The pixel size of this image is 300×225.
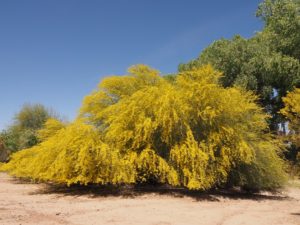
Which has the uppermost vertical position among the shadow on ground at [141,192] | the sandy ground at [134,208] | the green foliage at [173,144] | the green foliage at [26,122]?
the green foliage at [26,122]

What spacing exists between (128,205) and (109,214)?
2.05 m

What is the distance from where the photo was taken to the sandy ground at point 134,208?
35.1 ft

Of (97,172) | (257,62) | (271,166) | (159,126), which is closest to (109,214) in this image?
(97,172)

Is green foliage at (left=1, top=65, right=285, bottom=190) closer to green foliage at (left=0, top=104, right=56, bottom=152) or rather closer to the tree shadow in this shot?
the tree shadow

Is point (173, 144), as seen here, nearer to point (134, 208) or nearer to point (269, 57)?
point (134, 208)

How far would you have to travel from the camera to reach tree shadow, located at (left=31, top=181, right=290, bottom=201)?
16.3 metres

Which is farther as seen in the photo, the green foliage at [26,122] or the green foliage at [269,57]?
the green foliage at [26,122]

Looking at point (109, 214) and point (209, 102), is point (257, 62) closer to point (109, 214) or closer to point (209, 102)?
point (209, 102)

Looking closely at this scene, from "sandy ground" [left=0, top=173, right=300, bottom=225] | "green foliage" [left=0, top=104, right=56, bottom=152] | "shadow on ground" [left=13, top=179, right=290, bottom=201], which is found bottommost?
"sandy ground" [left=0, top=173, right=300, bottom=225]

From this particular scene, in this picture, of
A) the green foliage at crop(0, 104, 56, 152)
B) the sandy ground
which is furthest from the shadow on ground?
the green foliage at crop(0, 104, 56, 152)

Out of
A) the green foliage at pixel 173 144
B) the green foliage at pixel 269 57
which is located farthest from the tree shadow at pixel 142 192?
the green foliage at pixel 269 57

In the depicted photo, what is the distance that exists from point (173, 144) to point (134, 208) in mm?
4668

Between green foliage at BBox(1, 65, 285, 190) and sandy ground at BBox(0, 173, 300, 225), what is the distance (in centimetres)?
69

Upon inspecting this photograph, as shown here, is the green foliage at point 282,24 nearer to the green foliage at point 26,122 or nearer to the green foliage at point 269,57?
the green foliage at point 269,57
